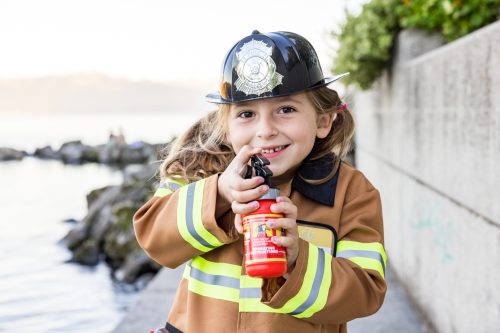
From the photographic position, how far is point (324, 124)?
2305 mm

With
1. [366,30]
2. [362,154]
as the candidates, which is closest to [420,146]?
[366,30]

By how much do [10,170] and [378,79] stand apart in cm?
3695

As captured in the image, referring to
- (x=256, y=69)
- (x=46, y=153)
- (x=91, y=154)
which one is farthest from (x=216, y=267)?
(x=46, y=153)

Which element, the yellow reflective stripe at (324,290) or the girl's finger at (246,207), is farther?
the yellow reflective stripe at (324,290)

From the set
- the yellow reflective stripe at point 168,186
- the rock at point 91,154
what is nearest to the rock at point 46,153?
the rock at point 91,154

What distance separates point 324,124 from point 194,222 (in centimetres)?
60

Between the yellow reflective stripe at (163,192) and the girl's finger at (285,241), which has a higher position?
the yellow reflective stripe at (163,192)

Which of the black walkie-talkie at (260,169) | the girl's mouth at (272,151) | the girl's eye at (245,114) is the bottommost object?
the black walkie-talkie at (260,169)

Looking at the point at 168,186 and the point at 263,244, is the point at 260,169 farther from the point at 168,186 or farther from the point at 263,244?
the point at 168,186

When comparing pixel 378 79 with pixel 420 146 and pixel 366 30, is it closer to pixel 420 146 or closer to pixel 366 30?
pixel 366 30

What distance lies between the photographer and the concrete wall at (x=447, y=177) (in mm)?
3234

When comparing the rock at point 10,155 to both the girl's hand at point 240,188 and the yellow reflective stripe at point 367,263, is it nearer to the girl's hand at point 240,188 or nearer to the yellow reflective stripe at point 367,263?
the girl's hand at point 240,188

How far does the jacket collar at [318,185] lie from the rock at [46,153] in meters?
47.7

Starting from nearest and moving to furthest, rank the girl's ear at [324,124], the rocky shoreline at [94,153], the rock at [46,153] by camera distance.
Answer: the girl's ear at [324,124] → the rocky shoreline at [94,153] → the rock at [46,153]
